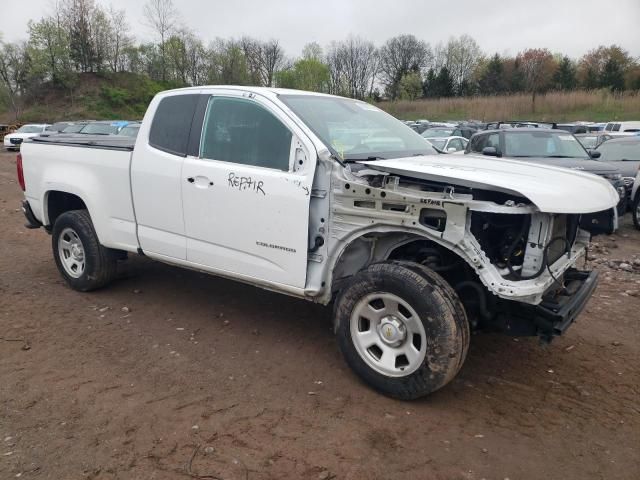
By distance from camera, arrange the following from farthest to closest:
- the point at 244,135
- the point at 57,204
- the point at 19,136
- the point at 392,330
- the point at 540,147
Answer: the point at 19,136
the point at 540,147
the point at 57,204
the point at 244,135
the point at 392,330

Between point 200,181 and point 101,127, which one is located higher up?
point 200,181

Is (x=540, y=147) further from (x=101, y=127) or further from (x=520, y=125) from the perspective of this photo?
(x=101, y=127)

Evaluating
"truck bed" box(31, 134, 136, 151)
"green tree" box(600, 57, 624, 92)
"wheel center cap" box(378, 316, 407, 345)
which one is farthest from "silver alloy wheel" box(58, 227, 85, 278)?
"green tree" box(600, 57, 624, 92)

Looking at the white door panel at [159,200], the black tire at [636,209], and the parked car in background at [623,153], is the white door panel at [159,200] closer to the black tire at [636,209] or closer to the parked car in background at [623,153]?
Answer: the black tire at [636,209]

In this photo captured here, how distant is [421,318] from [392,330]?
255 millimetres

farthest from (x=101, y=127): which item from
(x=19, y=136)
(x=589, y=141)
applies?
(x=589, y=141)

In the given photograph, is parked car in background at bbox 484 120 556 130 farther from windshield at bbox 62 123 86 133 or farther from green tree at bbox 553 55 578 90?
green tree at bbox 553 55 578 90

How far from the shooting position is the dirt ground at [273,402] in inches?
110

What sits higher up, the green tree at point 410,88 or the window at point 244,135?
the green tree at point 410,88

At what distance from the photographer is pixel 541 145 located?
939cm

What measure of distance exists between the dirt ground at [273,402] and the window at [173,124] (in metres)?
1.58

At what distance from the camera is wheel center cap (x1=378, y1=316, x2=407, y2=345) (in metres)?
3.35

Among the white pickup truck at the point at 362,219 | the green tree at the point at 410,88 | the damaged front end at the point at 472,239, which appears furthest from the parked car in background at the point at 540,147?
the green tree at the point at 410,88

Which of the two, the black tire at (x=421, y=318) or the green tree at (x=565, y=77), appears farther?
the green tree at (x=565, y=77)
